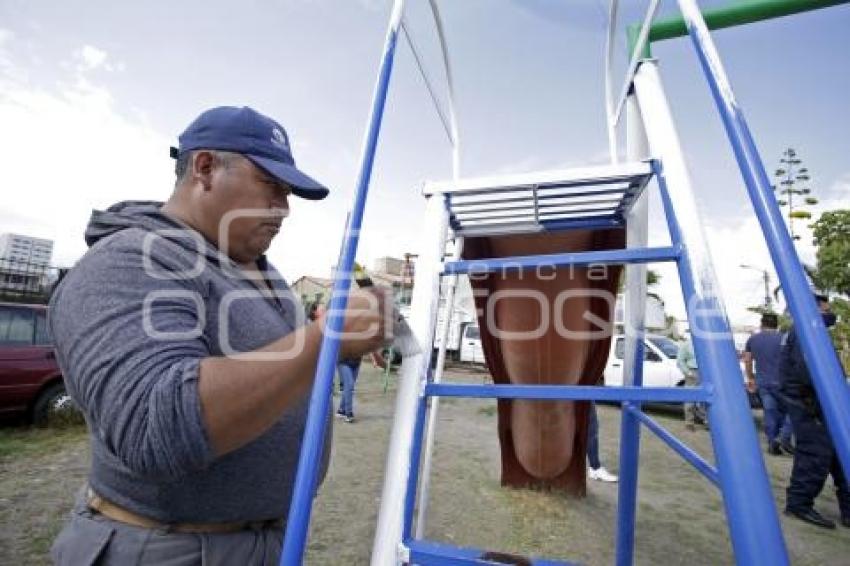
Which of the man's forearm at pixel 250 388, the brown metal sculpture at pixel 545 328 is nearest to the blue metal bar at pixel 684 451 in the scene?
the brown metal sculpture at pixel 545 328

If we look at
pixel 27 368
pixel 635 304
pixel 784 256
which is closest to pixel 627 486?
pixel 635 304

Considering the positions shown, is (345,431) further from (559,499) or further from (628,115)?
(628,115)

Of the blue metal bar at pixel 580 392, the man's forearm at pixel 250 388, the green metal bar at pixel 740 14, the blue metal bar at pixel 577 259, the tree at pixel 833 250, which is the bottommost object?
the man's forearm at pixel 250 388

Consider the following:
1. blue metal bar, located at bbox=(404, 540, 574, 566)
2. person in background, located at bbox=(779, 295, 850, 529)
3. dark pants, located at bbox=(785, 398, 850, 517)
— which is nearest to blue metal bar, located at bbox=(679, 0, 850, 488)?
blue metal bar, located at bbox=(404, 540, 574, 566)

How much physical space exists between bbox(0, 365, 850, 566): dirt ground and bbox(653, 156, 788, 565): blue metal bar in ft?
9.52

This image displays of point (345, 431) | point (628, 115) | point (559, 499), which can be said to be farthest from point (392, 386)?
point (628, 115)

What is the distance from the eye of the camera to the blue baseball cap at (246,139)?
1.23 metres

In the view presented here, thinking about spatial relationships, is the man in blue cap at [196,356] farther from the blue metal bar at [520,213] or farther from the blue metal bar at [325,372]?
the blue metal bar at [520,213]

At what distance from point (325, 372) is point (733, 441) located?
0.74 m

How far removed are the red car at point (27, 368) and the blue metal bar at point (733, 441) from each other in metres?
7.03

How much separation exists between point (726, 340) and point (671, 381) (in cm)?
909

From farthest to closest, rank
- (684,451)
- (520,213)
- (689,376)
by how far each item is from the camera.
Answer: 1. (689,376)
2. (520,213)
3. (684,451)

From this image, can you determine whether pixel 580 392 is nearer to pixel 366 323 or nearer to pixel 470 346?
pixel 366 323

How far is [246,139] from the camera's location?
4.07 ft
